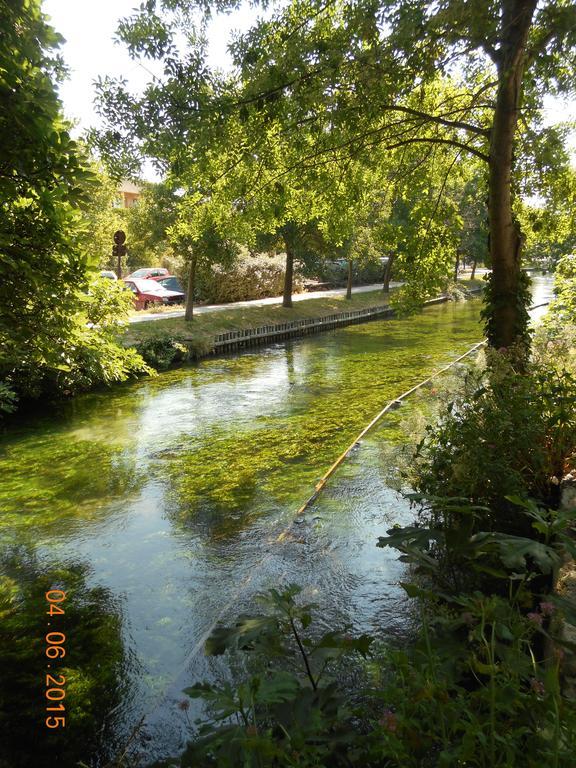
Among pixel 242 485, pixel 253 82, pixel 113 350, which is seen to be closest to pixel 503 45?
pixel 253 82

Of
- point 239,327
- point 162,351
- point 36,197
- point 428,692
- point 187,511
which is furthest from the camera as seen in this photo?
point 239,327

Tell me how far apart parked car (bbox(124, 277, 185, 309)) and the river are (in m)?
12.7

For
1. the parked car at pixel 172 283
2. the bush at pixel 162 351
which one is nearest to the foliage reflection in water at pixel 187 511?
the bush at pixel 162 351

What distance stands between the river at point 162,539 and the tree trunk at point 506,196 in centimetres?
257

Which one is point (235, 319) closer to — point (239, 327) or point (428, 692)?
point (239, 327)

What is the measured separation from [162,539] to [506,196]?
6.78 meters

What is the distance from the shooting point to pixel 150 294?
993 inches

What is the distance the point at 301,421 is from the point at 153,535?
15.9ft

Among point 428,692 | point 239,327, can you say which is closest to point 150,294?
point 239,327

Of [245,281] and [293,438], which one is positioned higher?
[245,281]

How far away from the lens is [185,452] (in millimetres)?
9422

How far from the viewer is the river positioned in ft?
13.5

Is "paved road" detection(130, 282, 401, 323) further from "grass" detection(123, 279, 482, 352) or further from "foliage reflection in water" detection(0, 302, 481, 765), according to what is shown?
"foliage reflection in water" detection(0, 302, 481, 765)

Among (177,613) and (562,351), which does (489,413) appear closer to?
(562,351)
